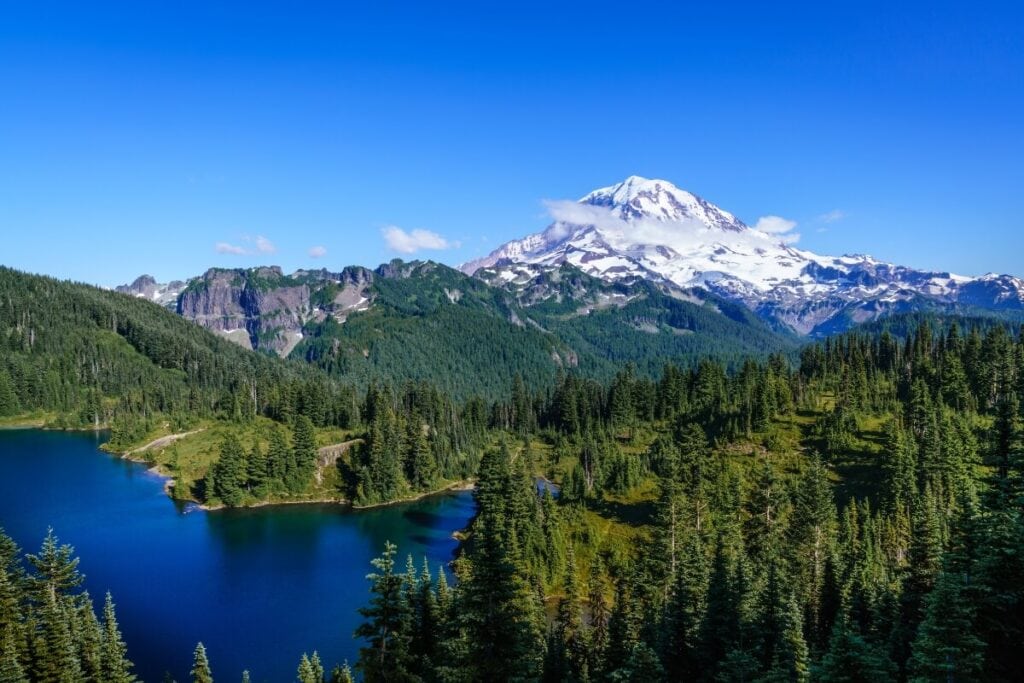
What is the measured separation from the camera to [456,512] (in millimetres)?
134625

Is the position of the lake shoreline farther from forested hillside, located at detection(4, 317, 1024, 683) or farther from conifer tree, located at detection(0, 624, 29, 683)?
conifer tree, located at detection(0, 624, 29, 683)

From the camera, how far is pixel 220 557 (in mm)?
106438

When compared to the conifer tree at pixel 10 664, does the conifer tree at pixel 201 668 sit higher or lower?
lower

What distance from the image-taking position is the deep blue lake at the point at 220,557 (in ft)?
252

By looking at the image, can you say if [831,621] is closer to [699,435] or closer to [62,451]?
[699,435]

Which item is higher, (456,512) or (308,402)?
(308,402)

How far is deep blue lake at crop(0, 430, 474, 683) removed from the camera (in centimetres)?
7675

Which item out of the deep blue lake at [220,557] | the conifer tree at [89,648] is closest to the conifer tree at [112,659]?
the conifer tree at [89,648]

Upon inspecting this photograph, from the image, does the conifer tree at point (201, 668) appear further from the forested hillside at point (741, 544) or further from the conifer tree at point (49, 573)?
the conifer tree at point (49, 573)

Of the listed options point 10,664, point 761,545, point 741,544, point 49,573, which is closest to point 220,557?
point 49,573

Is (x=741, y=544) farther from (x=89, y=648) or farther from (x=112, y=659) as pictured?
(x=89, y=648)

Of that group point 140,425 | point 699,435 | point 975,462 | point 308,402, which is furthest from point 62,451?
point 975,462

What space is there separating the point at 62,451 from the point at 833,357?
219380 mm

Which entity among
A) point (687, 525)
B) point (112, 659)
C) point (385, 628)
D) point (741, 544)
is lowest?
point (112, 659)
